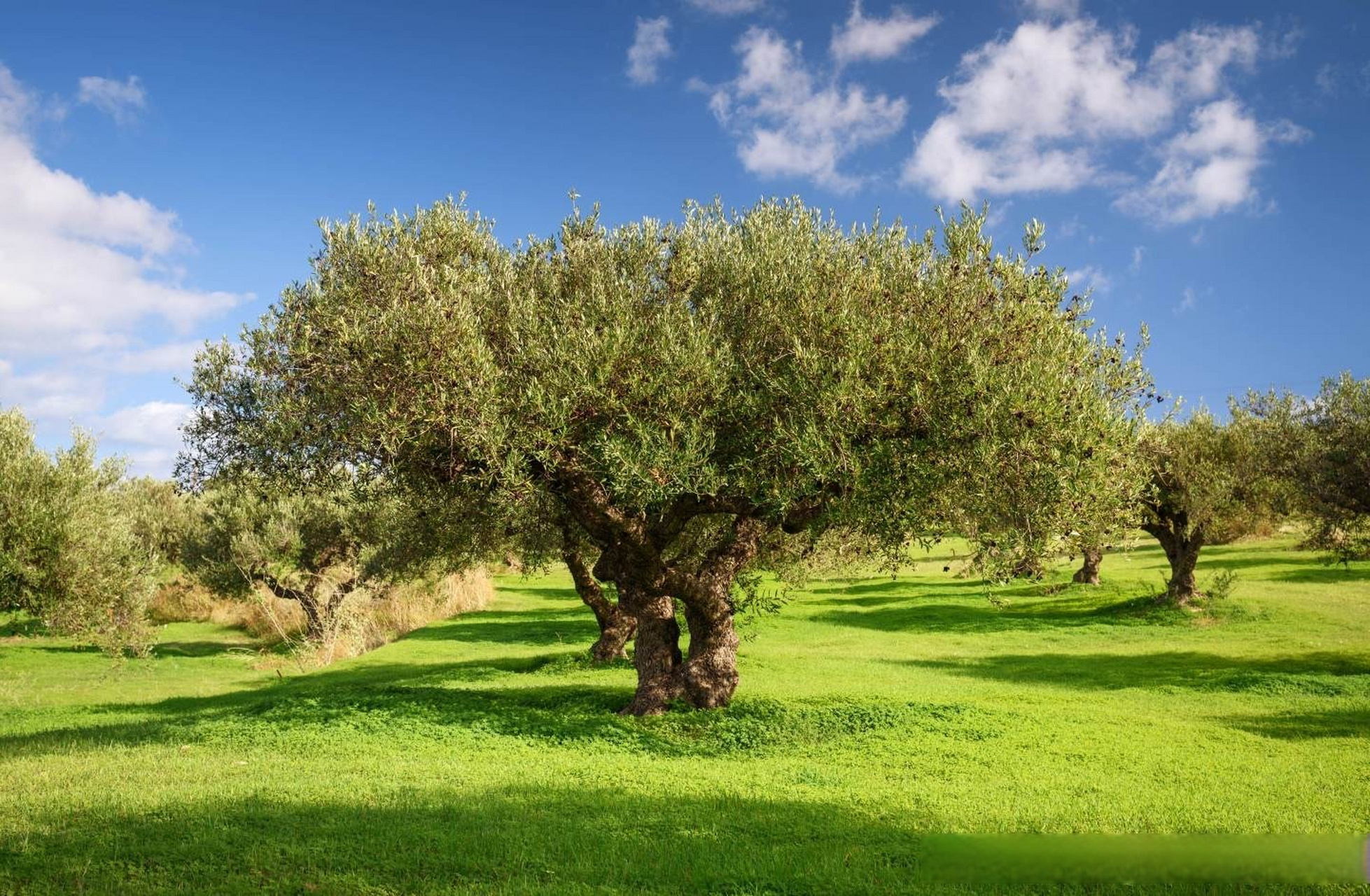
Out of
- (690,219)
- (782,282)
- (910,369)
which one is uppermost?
(690,219)

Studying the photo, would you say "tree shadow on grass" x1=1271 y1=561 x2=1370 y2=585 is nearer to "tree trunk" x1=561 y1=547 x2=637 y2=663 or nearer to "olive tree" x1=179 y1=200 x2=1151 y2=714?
"tree trunk" x1=561 y1=547 x2=637 y2=663

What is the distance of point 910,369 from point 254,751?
599 inches

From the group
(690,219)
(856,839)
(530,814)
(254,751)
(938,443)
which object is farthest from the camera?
(690,219)

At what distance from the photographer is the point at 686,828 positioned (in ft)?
40.0

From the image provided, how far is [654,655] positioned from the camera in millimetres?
22062

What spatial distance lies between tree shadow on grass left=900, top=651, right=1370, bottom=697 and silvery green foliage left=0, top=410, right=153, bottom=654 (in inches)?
1074

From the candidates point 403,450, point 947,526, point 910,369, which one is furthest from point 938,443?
point 403,450

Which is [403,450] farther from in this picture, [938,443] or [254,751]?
[938,443]

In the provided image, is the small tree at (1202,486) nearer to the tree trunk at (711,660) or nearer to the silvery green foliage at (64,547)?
the tree trunk at (711,660)

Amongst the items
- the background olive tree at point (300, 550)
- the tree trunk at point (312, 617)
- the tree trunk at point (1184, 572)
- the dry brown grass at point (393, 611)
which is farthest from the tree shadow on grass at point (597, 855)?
the tree trunk at point (1184, 572)

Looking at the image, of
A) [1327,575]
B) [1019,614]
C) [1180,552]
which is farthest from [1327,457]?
[1327,575]

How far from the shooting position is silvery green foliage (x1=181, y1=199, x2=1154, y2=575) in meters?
16.0

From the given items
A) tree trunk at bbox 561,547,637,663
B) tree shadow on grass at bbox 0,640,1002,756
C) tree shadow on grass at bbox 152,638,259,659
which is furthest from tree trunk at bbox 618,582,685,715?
tree shadow on grass at bbox 152,638,259,659

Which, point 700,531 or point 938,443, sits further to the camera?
point 700,531
